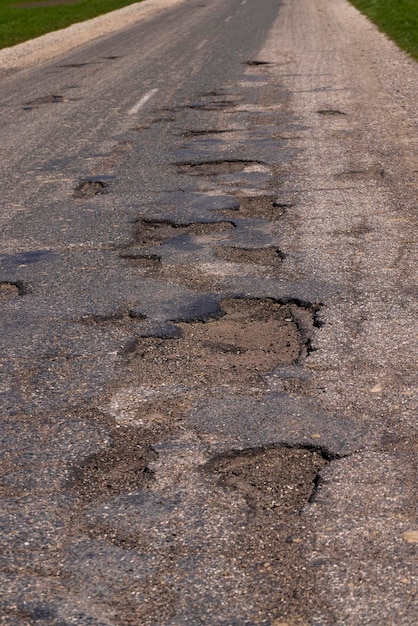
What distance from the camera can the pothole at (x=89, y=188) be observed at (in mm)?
7410

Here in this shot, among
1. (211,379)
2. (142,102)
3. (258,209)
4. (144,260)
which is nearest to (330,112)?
(142,102)

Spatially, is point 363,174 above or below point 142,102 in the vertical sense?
above

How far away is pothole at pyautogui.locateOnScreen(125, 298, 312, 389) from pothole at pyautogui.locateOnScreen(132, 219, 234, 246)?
1.38m

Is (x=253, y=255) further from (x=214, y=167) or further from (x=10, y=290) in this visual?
(x=214, y=167)

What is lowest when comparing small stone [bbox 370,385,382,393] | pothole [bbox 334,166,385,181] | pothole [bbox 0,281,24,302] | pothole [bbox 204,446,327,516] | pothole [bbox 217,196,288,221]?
pothole [bbox 334,166,385,181]

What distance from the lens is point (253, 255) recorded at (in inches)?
221

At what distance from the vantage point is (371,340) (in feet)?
13.9

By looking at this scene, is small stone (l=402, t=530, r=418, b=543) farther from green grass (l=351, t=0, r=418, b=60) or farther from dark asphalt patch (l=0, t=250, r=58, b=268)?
green grass (l=351, t=0, r=418, b=60)

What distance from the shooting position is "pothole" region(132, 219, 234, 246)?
6054 millimetres

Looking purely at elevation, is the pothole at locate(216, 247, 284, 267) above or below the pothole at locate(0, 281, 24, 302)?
below

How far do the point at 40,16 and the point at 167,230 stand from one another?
84.1ft

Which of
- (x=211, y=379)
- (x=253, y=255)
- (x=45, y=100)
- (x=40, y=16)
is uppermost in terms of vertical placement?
(x=211, y=379)

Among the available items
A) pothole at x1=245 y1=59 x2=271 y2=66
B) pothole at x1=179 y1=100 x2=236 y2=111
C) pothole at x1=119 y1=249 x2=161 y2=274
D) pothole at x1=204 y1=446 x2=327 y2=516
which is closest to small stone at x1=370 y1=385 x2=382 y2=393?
pothole at x1=204 y1=446 x2=327 y2=516

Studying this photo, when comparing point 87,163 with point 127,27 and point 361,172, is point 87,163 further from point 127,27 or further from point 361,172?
point 127,27
